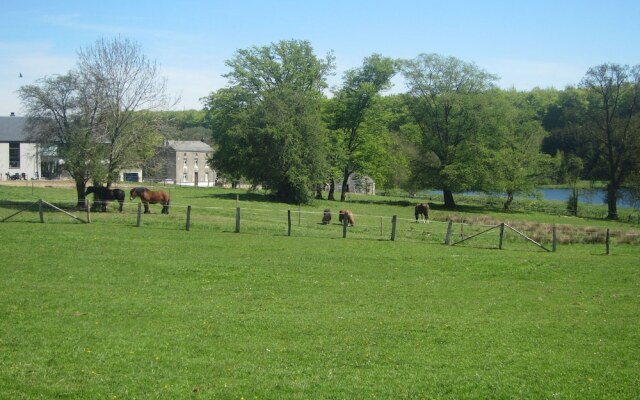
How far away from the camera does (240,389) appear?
8.33 metres

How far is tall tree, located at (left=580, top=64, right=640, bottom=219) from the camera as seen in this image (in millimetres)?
66375

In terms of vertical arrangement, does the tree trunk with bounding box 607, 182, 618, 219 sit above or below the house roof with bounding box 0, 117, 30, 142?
below

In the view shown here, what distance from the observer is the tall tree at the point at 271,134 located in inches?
2279

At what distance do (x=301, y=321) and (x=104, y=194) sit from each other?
27.8 m

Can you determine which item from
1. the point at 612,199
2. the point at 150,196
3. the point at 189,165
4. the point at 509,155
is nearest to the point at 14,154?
the point at 189,165

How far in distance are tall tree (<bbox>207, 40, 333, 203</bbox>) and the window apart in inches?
1077

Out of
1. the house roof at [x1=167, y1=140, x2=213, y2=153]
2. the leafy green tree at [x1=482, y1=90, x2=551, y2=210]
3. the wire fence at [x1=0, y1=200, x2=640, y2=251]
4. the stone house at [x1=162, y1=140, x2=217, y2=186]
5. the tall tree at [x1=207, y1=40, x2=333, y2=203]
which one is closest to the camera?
the wire fence at [x1=0, y1=200, x2=640, y2=251]

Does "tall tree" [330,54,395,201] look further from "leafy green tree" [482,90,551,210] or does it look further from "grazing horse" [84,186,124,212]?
"grazing horse" [84,186,124,212]

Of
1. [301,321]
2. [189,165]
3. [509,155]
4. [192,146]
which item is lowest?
[301,321]

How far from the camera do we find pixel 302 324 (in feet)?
40.7

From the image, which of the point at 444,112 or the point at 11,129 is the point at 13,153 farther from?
the point at 444,112

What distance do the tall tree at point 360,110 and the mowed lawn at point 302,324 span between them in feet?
157

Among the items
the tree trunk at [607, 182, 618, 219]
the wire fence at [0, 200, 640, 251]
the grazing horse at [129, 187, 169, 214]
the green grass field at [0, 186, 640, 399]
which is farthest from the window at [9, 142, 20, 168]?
the tree trunk at [607, 182, 618, 219]

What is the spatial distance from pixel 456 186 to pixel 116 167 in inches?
1554
